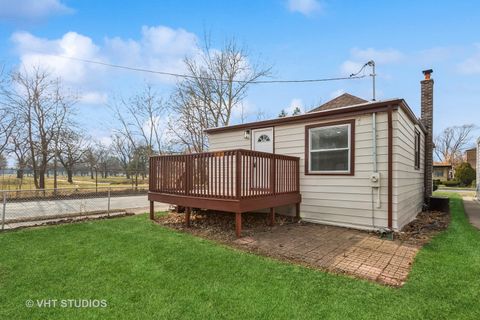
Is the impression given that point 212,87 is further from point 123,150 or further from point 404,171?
point 404,171

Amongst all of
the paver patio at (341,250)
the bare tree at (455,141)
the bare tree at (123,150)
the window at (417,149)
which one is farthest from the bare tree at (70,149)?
the bare tree at (455,141)

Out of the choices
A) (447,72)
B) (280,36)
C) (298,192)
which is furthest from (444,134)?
(298,192)

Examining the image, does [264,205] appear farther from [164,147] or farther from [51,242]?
[164,147]

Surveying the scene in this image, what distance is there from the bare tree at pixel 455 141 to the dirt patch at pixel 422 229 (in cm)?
4564

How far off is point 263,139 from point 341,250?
372 centimetres

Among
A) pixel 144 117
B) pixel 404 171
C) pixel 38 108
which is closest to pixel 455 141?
pixel 144 117

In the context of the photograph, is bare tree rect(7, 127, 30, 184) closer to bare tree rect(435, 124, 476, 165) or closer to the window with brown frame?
the window with brown frame

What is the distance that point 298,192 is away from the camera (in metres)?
6.40

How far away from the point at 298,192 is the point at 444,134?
5171cm

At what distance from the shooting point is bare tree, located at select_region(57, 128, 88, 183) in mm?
14258

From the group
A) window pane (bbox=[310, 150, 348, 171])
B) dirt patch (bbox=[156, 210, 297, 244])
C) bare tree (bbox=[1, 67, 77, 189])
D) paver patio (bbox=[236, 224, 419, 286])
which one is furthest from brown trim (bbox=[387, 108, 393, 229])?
bare tree (bbox=[1, 67, 77, 189])

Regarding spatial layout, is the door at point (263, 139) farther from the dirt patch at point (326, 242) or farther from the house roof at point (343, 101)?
the house roof at point (343, 101)

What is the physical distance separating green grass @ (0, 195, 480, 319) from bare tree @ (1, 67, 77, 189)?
433 inches

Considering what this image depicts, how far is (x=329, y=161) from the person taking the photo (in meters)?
6.05
